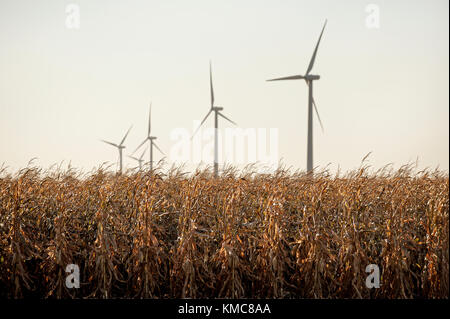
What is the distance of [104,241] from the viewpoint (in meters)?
12.9

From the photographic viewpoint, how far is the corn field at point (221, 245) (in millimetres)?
12773

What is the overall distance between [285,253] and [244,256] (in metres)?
1.20

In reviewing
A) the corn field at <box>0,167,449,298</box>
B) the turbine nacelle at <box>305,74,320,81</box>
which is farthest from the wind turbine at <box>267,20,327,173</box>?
the corn field at <box>0,167,449,298</box>

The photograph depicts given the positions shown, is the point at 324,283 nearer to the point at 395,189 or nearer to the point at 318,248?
the point at 318,248

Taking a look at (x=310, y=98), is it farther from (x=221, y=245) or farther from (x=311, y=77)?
(x=221, y=245)

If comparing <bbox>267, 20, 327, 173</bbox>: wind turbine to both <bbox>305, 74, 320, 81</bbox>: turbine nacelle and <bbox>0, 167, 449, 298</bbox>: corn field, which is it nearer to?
<bbox>305, 74, 320, 81</bbox>: turbine nacelle

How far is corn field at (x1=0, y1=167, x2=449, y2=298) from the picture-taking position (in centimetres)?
1277

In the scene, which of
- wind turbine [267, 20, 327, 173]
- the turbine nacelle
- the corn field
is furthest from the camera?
the turbine nacelle

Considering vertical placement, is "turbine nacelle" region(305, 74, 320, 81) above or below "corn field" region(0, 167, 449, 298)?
above

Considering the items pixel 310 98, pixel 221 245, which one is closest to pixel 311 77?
pixel 310 98

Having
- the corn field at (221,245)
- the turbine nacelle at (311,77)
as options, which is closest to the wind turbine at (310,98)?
the turbine nacelle at (311,77)

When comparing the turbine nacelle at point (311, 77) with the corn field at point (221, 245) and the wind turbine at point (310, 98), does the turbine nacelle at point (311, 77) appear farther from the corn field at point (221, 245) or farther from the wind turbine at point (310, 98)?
the corn field at point (221, 245)
